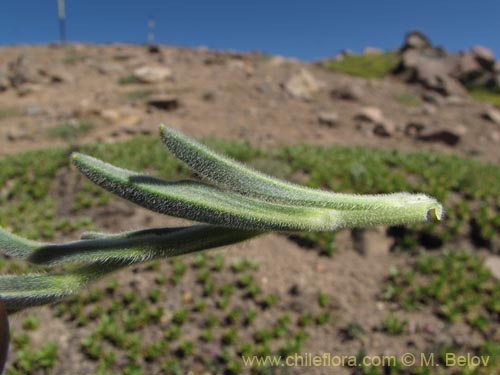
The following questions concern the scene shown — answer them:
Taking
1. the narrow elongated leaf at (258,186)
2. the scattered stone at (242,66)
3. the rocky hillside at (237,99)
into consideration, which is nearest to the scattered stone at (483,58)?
the rocky hillside at (237,99)

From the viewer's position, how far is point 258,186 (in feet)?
3.12

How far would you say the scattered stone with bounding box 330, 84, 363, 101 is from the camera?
39.6 ft

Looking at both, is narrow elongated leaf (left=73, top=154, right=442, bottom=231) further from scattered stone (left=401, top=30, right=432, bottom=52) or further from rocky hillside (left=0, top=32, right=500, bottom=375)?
scattered stone (left=401, top=30, right=432, bottom=52)

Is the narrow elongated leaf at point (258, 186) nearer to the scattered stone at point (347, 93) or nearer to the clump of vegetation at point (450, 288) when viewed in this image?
the clump of vegetation at point (450, 288)

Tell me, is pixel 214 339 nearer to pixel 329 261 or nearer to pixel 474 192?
pixel 329 261

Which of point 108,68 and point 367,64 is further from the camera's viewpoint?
point 367,64

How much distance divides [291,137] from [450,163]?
3.35 meters

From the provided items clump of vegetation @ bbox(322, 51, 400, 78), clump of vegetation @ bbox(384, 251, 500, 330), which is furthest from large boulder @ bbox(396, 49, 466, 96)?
clump of vegetation @ bbox(384, 251, 500, 330)

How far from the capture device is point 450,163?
675 centimetres

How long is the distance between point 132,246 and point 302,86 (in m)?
11.9

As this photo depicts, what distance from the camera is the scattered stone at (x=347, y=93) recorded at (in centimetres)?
1207

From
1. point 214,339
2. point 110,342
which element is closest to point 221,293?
point 214,339

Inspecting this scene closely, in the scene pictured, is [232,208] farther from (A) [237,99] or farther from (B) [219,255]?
(A) [237,99]

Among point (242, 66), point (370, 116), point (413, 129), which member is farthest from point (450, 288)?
point (242, 66)
